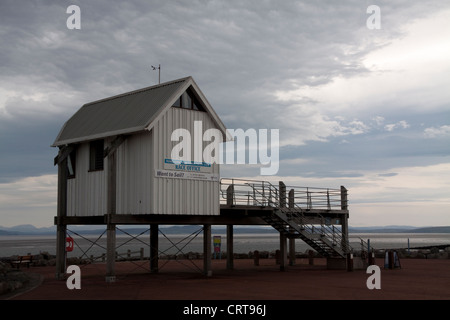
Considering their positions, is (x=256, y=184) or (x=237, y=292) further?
(x=256, y=184)

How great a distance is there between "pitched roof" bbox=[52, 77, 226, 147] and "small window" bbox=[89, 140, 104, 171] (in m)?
0.53

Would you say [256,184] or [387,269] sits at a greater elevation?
[256,184]

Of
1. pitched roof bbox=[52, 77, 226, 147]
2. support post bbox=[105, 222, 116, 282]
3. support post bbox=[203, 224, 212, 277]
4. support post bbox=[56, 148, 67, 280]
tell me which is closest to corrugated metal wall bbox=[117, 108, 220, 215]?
pitched roof bbox=[52, 77, 226, 147]

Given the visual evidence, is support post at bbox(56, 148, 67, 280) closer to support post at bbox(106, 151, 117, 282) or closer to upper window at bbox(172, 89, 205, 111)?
support post at bbox(106, 151, 117, 282)

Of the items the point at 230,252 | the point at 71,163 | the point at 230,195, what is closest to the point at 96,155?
the point at 71,163

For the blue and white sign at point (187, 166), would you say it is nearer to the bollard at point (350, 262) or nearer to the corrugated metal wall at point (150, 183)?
the corrugated metal wall at point (150, 183)

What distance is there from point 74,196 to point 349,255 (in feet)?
48.5

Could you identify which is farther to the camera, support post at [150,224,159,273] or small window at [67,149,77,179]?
support post at [150,224,159,273]

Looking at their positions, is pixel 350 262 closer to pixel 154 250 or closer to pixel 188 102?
pixel 154 250

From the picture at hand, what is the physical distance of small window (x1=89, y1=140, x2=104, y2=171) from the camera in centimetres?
2757

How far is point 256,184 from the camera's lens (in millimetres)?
31609
